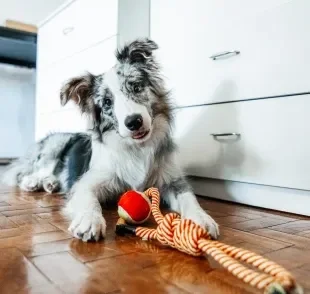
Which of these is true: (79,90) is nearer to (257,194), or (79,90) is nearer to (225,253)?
(257,194)

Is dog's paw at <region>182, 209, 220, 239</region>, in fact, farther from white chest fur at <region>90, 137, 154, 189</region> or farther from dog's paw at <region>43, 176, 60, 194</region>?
dog's paw at <region>43, 176, 60, 194</region>

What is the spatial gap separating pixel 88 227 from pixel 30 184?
1.25 metres

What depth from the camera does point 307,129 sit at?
4.45 feet

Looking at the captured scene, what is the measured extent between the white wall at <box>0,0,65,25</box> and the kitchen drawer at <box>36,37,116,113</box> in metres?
1.45

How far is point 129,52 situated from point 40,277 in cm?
113

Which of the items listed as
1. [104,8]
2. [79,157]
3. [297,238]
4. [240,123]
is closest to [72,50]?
[104,8]

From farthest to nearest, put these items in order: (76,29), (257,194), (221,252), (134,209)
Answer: (76,29)
(257,194)
(134,209)
(221,252)

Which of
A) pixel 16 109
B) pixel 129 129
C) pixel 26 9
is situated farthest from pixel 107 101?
pixel 26 9

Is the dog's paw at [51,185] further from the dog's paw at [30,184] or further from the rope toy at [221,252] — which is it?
the rope toy at [221,252]

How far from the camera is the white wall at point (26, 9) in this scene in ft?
13.5

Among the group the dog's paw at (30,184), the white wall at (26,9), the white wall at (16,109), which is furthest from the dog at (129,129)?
the white wall at (26,9)

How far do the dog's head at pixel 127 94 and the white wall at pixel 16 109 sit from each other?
2711 mm

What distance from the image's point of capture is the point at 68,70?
8.83ft

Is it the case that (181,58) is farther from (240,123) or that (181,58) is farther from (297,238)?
(297,238)
